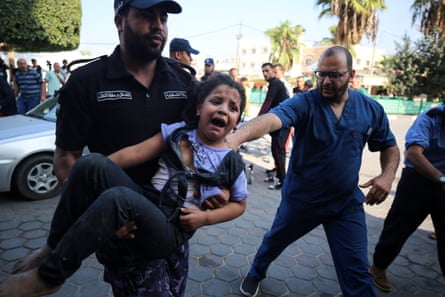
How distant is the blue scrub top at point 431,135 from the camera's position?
9.14 ft

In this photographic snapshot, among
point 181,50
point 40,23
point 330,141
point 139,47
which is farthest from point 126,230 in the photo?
point 40,23

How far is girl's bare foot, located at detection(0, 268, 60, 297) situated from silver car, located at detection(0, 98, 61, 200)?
12.2 feet

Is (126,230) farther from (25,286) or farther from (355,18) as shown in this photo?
(355,18)

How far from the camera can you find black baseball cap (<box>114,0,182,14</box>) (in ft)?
5.13

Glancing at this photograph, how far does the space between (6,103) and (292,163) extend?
6088 millimetres

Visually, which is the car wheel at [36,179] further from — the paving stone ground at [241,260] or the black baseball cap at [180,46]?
the black baseball cap at [180,46]

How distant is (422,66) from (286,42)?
2510 cm

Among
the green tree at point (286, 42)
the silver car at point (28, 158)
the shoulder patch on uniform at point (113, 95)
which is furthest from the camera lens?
the green tree at point (286, 42)

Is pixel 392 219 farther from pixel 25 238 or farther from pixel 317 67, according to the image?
pixel 25 238

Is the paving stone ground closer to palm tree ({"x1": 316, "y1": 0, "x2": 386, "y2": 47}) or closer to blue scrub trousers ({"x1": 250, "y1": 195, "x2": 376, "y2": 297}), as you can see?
blue scrub trousers ({"x1": 250, "y1": 195, "x2": 376, "y2": 297})

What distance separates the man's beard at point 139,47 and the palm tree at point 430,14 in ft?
77.1

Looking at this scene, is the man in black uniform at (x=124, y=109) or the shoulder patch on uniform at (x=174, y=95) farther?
the shoulder patch on uniform at (x=174, y=95)

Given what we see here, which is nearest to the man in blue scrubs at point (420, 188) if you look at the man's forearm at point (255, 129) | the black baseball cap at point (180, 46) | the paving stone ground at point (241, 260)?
the paving stone ground at point (241, 260)

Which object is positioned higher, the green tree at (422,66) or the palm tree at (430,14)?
the palm tree at (430,14)
